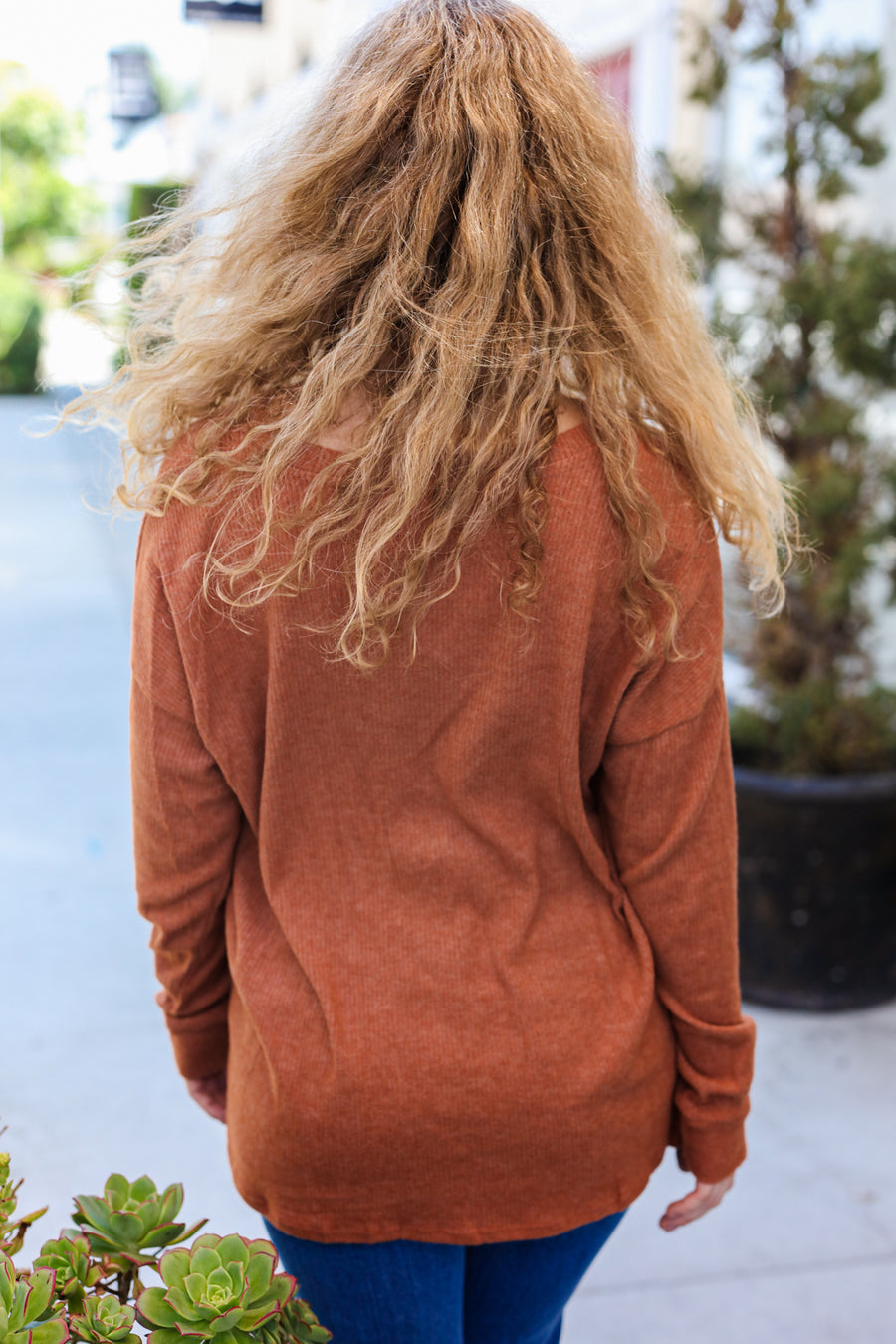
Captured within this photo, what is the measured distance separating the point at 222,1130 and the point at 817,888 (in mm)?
1576

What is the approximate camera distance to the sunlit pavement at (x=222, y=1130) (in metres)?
2.28

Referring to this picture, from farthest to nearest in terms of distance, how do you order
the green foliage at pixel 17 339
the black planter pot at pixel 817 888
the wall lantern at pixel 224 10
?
the green foliage at pixel 17 339 < the wall lantern at pixel 224 10 < the black planter pot at pixel 817 888

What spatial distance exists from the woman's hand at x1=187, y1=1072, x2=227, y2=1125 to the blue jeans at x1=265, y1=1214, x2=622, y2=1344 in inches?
9.5

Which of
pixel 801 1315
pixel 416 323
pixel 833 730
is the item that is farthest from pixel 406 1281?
pixel 833 730


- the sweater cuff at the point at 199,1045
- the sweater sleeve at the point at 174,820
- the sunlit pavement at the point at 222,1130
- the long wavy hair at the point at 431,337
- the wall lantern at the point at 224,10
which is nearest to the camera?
the long wavy hair at the point at 431,337

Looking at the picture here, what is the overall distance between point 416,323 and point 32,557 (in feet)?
27.4

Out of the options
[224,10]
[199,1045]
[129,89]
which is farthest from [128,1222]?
[129,89]

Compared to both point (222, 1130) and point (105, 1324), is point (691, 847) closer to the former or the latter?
point (105, 1324)

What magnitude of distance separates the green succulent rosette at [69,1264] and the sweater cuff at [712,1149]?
0.69m

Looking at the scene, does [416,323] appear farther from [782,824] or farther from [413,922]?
[782,824]

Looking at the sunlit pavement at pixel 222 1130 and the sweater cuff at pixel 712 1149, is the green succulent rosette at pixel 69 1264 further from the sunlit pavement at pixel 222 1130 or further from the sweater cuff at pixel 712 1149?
the sunlit pavement at pixel 222 1130

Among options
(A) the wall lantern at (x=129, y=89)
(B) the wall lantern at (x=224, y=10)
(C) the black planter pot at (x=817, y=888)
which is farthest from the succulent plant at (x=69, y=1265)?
(A) the wall lantern at (x=129, y=89)

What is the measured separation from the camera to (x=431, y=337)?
104cm

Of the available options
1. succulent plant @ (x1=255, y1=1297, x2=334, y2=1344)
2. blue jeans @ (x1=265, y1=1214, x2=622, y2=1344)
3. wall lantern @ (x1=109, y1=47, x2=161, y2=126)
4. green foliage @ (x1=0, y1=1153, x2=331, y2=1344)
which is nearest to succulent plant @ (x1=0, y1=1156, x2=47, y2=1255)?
green foliage @ (x1=0, y1=1153, x2=331, y2=1344)
